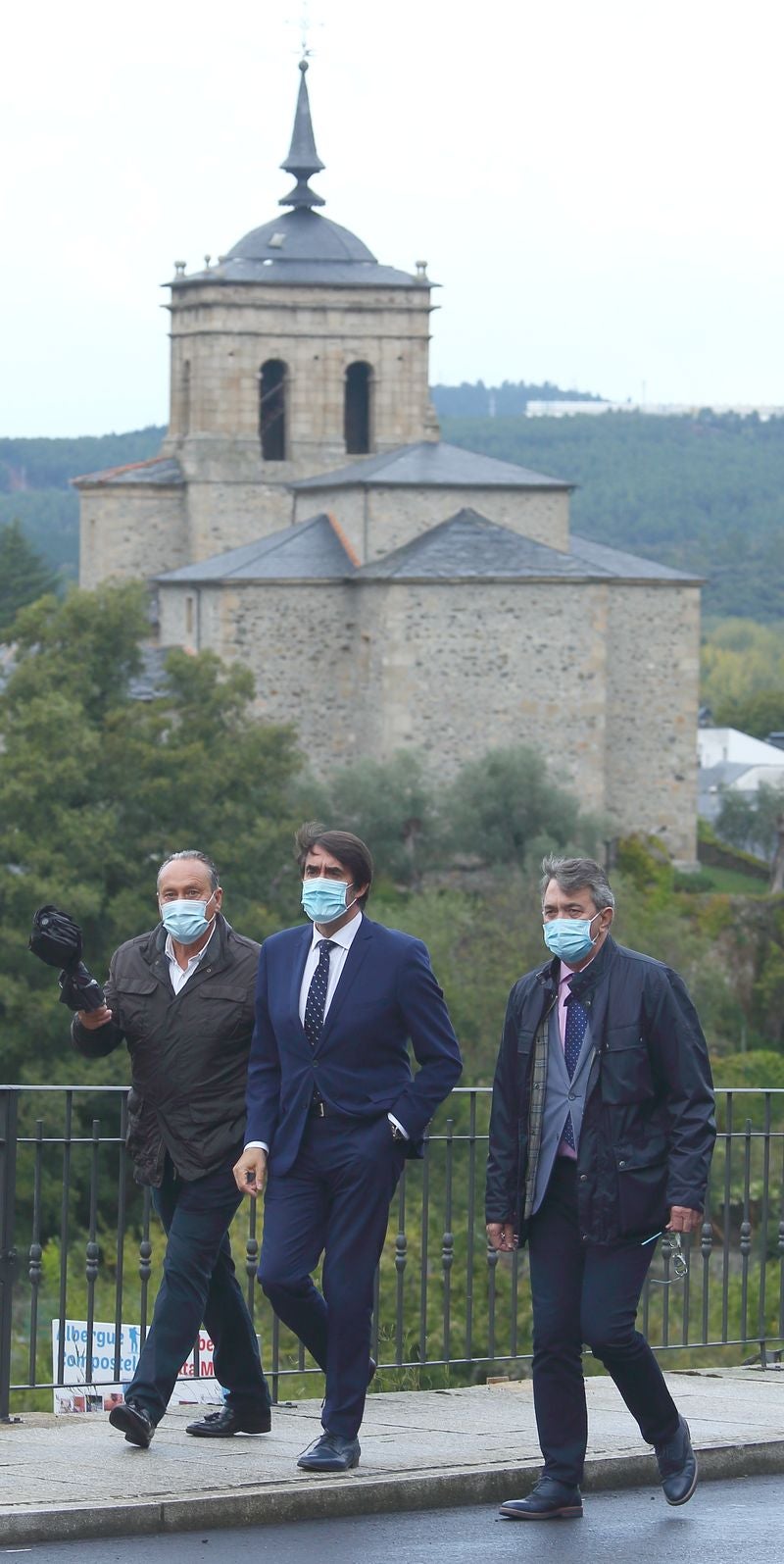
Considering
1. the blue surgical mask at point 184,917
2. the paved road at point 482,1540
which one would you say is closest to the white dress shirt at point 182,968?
the blue surgical mask at point 184,917

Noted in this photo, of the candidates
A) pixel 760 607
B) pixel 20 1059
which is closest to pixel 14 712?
pixel 20 1059

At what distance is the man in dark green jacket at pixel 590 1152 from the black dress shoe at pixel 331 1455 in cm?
46

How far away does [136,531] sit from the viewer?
6088 cm

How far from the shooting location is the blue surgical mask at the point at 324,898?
776 centimetres

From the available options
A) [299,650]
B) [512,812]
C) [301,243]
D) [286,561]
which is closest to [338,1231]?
[512,812]

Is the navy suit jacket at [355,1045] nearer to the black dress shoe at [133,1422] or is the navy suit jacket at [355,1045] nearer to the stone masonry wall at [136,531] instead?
the black dress shoe at [133,1422]

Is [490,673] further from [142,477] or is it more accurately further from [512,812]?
[142,477]

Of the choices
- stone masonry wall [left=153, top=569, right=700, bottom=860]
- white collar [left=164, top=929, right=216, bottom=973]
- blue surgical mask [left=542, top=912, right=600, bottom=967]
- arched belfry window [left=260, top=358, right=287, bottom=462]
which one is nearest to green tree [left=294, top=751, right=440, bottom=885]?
stone masonry wall [left=153, top=569, right=700, bottom=860]

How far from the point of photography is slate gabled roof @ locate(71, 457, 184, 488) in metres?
60.8

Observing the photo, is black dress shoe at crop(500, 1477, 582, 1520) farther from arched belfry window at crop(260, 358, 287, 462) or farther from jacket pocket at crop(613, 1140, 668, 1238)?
arched belfry window at crop(260, 358, 287, 462)

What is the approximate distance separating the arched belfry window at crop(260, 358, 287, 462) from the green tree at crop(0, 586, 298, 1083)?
37.1ft

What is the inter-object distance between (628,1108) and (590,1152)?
0.15 meters

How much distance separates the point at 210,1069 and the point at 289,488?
5167 cm

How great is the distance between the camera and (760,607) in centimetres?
17812
